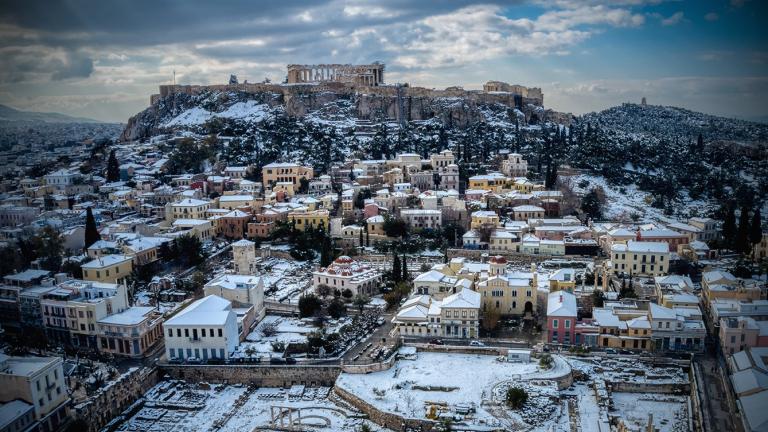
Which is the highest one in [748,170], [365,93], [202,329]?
[365,93]

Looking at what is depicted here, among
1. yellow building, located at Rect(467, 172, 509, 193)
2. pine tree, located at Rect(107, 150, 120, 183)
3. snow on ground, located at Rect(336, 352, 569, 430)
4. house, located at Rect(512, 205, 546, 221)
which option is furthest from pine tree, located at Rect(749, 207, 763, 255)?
pine tree, located at Rect(107, 150, 120, 183)

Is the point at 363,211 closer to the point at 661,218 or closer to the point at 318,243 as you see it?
the point at 318,243

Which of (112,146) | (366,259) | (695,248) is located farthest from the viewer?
(112,146)

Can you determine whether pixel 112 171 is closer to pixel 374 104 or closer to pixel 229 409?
pixel 374 104

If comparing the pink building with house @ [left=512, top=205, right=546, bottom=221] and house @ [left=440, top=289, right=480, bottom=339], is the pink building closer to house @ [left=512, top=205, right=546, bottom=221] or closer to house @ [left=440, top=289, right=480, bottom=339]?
house @ [left=512, top=205, right=546, bottom=221]

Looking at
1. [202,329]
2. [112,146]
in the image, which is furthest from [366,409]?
[112,146]
